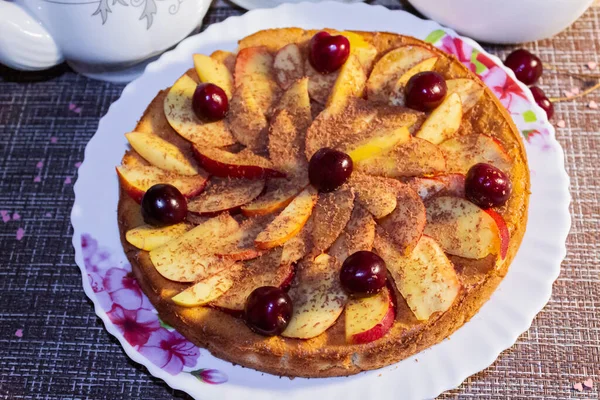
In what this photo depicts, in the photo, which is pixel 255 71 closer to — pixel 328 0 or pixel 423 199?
pixel 328 0

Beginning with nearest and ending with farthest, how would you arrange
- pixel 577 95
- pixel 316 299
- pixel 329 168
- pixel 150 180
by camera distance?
pixel 316 299, pixel 329 168, pixel 150 180, pixel 577 95

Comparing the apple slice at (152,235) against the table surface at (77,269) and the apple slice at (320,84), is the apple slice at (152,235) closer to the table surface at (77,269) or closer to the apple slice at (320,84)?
the table surface at (77,269)

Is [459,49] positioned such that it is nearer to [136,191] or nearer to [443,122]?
[443,122]

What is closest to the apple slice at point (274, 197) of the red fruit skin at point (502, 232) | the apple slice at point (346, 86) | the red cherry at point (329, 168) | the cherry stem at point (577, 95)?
the red cherry at point (329, 168)

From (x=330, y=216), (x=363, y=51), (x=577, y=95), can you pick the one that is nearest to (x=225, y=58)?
(x=363, y=51)

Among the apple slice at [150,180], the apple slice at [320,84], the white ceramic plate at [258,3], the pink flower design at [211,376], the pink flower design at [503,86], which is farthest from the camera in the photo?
the white ceramic plate at [258,3]

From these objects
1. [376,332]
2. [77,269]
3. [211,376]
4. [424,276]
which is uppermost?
[424,276]

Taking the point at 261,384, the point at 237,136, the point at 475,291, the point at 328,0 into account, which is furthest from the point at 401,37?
the point at 261,384
